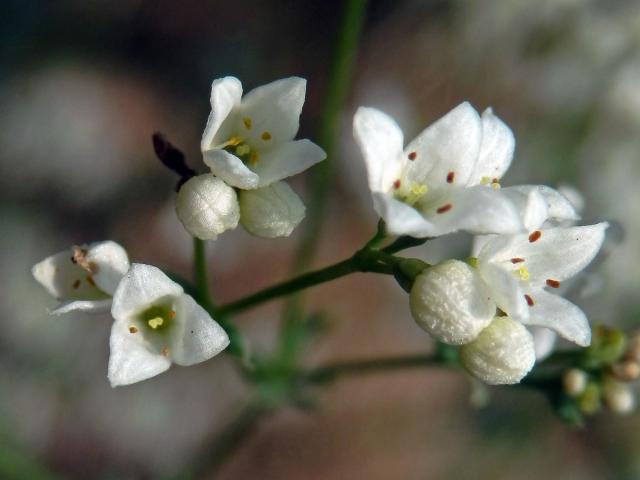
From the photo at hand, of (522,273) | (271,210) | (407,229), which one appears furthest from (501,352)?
(271,210)

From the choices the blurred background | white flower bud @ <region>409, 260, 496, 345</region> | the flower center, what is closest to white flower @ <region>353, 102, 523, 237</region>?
white flower bud @ <region>409, 260, 496, 345</region>

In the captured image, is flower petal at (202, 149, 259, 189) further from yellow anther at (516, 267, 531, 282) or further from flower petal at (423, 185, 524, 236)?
yellow anther at (516, 267, 531, 282)

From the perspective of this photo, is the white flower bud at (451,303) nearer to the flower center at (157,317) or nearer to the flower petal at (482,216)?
the flower petal at (482,216)

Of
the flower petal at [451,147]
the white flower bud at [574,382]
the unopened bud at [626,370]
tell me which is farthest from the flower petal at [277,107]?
the unopened bud at [626,370]

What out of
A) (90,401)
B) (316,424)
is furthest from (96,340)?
(316,424)

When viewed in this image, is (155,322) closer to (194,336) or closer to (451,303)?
(194,336)
